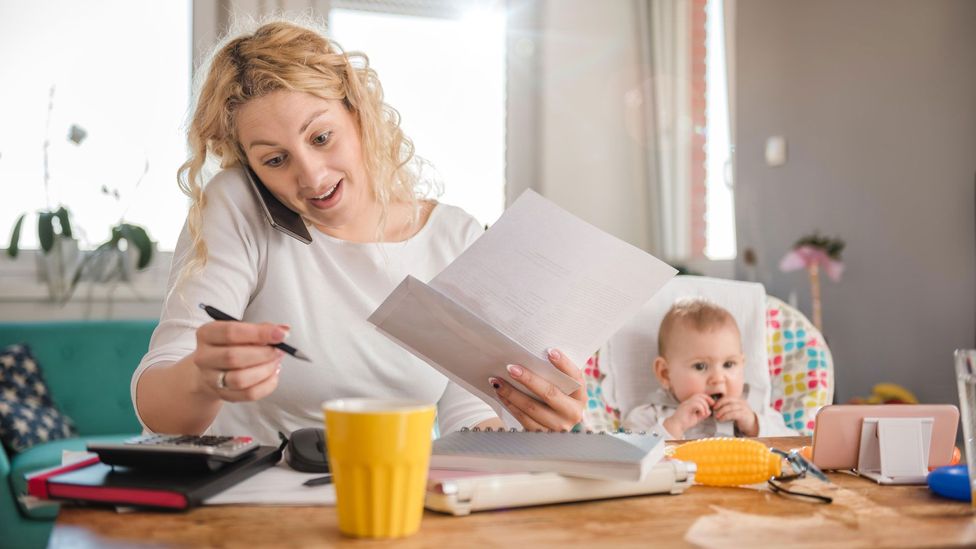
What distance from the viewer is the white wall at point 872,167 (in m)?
2.79

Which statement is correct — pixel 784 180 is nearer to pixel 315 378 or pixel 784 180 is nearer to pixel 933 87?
pixel 933 87

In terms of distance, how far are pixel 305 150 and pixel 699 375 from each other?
38.3 inches

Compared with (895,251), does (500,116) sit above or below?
above

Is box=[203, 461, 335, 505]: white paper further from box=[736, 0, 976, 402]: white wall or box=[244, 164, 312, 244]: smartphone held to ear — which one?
box=[736, 0, 976, 402]: white wall

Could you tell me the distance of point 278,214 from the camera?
1270 mm

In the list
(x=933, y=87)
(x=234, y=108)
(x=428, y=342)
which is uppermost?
(x=933, y=87)

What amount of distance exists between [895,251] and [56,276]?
10.6ft

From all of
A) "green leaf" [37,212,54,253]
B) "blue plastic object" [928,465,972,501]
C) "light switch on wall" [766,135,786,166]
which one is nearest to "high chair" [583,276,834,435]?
"blue plastic object" [928,465,972,501]

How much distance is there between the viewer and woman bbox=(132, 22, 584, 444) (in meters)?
1.21

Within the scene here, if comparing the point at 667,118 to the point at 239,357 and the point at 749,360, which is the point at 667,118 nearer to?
the point at 749,360

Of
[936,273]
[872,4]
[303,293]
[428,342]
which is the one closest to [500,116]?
[872,4]

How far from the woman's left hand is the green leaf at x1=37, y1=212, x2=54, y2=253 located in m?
2.73

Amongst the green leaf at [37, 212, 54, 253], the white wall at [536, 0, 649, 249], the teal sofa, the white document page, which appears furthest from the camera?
the white wall at [536, 0, 649, 249]

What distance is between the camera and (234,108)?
1.24m
